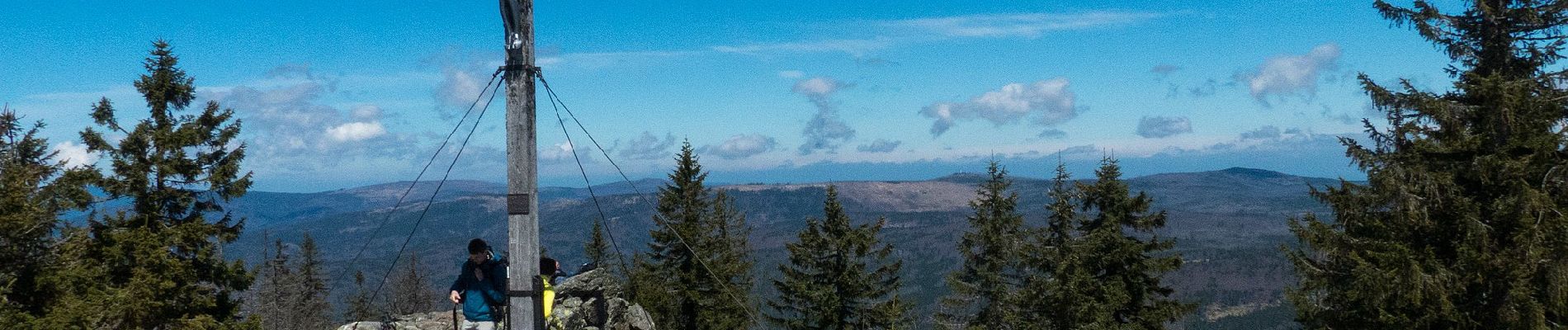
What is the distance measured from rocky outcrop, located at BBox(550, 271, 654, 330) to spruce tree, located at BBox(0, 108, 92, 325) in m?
10.3

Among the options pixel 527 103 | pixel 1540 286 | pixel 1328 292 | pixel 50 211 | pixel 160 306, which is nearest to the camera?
pixel 527 103

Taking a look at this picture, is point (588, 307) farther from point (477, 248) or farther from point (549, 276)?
point (477, 248)

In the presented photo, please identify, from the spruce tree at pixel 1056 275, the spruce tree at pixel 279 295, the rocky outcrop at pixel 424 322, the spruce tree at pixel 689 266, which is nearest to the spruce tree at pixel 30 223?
the rocky outcrop at pixel 424 322

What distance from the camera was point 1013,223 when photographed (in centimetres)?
2980

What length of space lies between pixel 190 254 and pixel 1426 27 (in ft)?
89.9

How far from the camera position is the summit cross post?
26.5 feet

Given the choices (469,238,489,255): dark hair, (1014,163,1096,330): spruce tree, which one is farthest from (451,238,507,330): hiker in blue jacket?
(1014,163,1096,330): spruce tree

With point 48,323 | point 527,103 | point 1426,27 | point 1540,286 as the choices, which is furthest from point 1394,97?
point 48,323

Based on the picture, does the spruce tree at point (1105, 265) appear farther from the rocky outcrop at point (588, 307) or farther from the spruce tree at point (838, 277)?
the rocky outcrop at point (588, 307)

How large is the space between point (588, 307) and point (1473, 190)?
16892mm

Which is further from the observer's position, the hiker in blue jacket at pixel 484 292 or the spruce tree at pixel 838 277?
the spruce tree at pixel 838 277

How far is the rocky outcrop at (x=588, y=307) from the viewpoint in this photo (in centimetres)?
1950

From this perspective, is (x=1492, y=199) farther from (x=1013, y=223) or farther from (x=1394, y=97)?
(x=1013, y=223)

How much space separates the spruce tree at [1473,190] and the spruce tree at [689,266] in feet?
71.6
